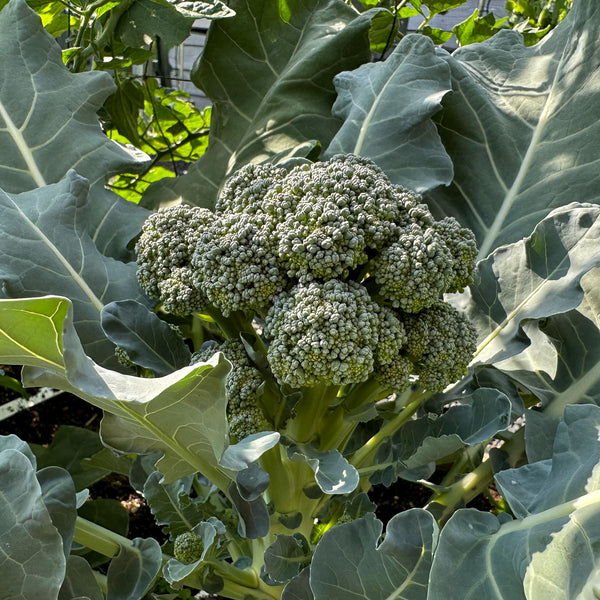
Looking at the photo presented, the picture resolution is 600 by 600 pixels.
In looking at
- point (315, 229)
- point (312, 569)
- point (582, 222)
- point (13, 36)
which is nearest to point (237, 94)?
point (13, 36)

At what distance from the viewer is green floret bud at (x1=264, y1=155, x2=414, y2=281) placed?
0.65 metres

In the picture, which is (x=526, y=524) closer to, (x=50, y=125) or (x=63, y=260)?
(x=63, y=260)

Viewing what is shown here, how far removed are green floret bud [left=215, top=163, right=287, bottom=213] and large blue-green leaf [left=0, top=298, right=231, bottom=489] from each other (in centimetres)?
26

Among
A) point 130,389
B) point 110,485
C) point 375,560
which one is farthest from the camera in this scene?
point 110,485

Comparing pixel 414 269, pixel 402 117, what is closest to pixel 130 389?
pixel 414 269

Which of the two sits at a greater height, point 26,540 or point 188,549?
point 26,540

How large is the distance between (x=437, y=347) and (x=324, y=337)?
15cm

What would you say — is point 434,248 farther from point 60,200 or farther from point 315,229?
point 60,200

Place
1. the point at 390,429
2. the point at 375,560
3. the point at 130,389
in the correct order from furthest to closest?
1. the point at 390,429
2. the point at 375,560
3. the point at 130,389

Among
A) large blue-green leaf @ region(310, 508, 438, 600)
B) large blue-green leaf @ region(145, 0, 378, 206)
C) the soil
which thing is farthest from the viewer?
the soil

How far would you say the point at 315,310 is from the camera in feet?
2.02

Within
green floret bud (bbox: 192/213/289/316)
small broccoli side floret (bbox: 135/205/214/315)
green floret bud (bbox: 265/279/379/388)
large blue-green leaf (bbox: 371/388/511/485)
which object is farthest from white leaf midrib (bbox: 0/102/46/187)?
large blue-green leaf (bbox: 371/388/511/485)

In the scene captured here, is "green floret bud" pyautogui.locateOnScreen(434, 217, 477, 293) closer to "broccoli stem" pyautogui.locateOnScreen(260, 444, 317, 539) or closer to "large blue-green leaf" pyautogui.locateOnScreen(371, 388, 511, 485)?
"large blue-green leaf" pyautogui.locateOnScreen(371, 388, 511, 485)

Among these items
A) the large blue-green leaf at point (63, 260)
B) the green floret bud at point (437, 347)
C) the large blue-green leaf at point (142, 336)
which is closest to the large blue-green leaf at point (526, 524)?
the green floret bud at point (437, 347)
